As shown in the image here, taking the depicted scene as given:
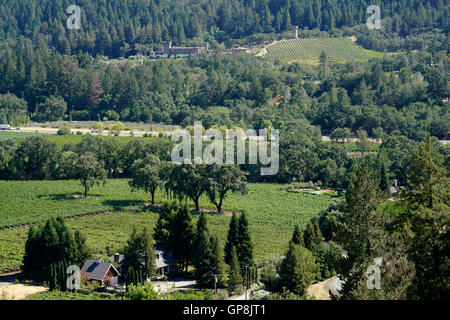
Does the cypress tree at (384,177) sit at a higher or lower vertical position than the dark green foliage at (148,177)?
lower

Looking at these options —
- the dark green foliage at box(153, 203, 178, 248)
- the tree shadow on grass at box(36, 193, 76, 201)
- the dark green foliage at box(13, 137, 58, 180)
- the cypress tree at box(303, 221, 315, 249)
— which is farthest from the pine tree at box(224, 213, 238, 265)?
the dark green foliage at box(13, 137, 58, 180)

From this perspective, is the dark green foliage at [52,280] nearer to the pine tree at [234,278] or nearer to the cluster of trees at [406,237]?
the pine tree at [234,278]

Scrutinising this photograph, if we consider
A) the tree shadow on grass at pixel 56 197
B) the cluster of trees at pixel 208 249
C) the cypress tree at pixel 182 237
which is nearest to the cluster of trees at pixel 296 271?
the cluster of trees at pixel 208 249

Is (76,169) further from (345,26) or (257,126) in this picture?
(345,26)

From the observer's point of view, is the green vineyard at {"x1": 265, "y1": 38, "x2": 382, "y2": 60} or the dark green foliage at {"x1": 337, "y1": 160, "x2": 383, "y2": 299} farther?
the green vineyard at {"x1": 265, "y1": 38, "x2": 382, "y2": 60}

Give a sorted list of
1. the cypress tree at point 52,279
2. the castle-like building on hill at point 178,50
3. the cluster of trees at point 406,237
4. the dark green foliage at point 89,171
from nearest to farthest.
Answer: the cluster of trees at point 406,237 < the cypress tree at point 52,279 < the dark green foliage at point 89,171 < the castle-like building on hill at point 178,50

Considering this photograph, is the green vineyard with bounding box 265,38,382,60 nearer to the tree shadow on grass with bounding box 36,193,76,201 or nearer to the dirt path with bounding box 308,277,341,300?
the tree shadow on grass with bounding box 36,193,76,201

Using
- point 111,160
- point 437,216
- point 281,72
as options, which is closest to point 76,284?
point 437,216
